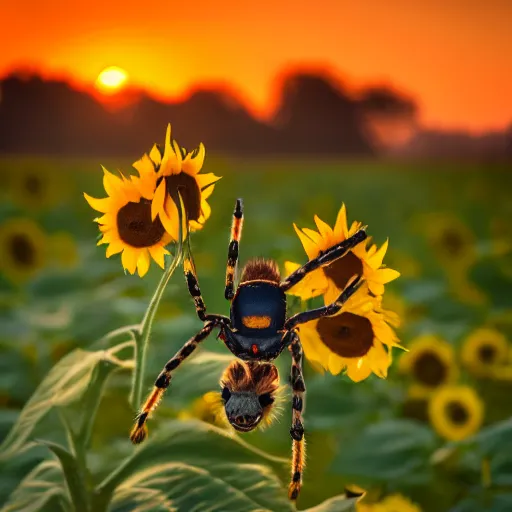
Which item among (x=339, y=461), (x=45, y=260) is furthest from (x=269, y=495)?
(x=45, y=260)

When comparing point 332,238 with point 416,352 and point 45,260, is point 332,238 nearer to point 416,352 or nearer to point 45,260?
point 416,352

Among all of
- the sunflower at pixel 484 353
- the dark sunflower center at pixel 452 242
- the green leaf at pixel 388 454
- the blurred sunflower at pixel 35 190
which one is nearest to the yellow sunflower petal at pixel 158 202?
the green leaf at pixel 388 454

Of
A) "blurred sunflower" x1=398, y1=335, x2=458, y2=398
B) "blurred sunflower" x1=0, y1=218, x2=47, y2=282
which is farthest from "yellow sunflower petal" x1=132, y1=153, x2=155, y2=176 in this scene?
"blurred sunflower" x1=0, y1=218, x2=47, y2=282

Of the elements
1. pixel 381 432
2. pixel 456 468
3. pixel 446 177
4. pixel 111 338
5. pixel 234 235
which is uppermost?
pixel 446 177

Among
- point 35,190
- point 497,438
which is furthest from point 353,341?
point 35,190

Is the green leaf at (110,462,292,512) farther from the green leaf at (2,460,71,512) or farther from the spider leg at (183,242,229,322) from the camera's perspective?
the spider leg at (183,242,229,322)
